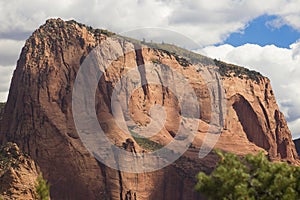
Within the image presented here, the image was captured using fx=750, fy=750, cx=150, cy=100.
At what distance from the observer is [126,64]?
147 metres

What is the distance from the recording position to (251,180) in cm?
4375

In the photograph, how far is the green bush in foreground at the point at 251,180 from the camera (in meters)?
42.4

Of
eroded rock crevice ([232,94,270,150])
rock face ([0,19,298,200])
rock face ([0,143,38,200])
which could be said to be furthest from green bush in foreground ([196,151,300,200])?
eroded rock crevice ([232,94,270,150])

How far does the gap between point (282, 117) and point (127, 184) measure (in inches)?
2792

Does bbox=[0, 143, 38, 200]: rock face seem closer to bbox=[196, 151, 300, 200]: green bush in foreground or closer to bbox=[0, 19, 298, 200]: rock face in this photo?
bbox=[0, 19, 298, 200]: rock face

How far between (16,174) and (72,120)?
2331 centimetres

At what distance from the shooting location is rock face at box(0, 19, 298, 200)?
127 metres

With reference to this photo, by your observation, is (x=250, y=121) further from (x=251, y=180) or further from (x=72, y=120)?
(x=251, y=180)

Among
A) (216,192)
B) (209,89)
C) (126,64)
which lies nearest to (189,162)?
(126,64)

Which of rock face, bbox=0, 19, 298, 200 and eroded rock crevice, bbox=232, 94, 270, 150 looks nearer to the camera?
rock face, bbox=0, 19, 298, 200

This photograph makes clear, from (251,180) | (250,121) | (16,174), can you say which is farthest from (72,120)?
(251,180)

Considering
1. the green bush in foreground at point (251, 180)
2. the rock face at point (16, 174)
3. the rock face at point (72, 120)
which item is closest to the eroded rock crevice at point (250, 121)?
the rock face at point (72, 120)

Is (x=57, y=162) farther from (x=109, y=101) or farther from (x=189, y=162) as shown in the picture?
(x=189, y=162)

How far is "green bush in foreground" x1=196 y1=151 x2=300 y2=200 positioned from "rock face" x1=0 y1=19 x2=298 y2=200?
268 ft
